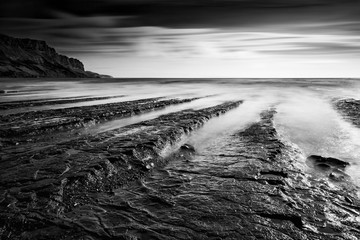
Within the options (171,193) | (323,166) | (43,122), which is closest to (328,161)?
(323,166)

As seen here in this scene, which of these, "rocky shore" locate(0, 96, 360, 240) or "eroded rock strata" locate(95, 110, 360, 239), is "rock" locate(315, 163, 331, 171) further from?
"eroded rock strata" locate(95, 110, 360, 239)

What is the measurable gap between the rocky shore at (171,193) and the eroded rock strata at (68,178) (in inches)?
0.7

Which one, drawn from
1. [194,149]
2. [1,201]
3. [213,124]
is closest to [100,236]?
[1,201]

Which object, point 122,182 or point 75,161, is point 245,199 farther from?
point 75,161

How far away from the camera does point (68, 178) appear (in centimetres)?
480

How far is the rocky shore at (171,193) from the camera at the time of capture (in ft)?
11.2

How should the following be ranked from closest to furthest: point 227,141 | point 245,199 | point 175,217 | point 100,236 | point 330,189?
point 100,236 < point 175,217 < point 245,199 < point 330,189 < point 227,141

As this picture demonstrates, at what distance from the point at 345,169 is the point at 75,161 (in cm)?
569

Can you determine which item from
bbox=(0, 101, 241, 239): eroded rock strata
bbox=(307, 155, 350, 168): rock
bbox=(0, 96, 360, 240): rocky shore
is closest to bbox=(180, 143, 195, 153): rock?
bbox=(0, 96, 360, 240): rocky shore

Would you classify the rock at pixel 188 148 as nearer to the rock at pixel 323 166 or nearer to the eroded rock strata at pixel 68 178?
the eroded rock strata at pixel 68 178

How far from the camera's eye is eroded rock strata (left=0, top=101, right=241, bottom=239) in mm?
3349

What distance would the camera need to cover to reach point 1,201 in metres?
3.90

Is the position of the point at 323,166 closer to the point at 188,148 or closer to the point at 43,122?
the point at 188,148

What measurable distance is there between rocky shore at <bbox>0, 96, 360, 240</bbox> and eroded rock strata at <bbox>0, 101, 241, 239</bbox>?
0.05 ft
